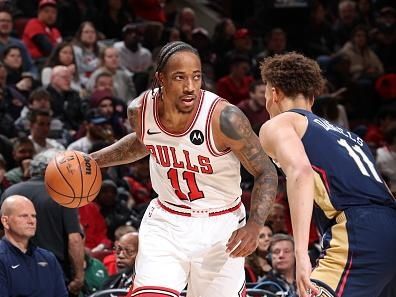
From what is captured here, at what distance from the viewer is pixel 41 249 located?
697cm

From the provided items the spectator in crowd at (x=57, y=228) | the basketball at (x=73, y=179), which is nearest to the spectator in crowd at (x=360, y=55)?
the spectator in crowd at (x=57, y=228)

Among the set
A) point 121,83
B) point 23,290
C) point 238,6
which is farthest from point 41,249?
point 238,6

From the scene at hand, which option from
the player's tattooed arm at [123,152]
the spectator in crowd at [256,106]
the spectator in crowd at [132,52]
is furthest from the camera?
the spectator in crowd at [132,52]

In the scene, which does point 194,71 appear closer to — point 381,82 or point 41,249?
point 41,249

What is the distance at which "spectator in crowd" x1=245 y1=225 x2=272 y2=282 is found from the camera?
806cm

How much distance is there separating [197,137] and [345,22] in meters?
10.7

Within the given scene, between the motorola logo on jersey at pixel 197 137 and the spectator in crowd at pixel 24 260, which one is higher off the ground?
the motorola logo on jersey at pixel 197 137

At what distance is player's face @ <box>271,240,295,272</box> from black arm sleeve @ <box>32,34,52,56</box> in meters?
5.59

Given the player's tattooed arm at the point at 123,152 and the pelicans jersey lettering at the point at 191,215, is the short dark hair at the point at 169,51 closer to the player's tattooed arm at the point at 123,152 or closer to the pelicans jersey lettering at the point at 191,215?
the pelicans jersey lettering at the point at 191,215

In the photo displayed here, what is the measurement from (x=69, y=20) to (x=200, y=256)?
8.92 meters

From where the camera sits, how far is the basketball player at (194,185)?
196 inches

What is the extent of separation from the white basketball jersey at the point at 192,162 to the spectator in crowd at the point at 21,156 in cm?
414

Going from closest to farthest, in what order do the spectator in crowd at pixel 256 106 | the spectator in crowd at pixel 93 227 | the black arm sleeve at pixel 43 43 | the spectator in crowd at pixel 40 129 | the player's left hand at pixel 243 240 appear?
the player's left hand at pixel 243 240
the spectator in crowd at pixel 93 227
the spectator in crowd at pixel 40 129
the spectator in crowd at pixel 256 106
the black arm sleeve at pixel 43 43

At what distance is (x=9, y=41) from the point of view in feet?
37.9
